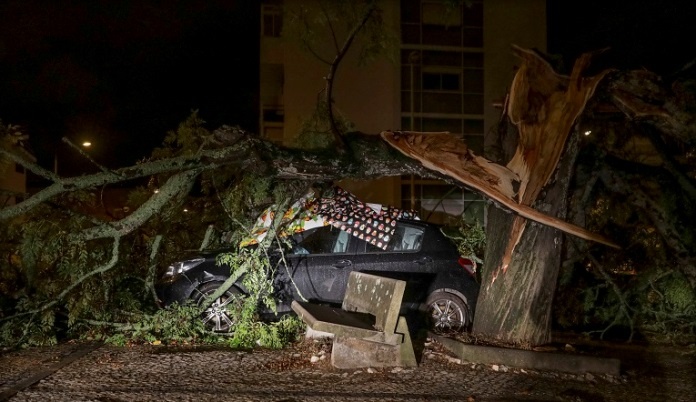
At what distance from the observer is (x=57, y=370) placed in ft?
22.2

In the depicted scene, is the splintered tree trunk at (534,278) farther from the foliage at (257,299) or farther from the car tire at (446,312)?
the foliage at (257,299)

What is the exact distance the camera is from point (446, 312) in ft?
29.6

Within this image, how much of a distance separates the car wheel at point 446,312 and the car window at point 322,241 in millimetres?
1329

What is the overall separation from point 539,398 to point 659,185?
4.04 metres

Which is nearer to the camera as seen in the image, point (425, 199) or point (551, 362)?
point (551, 362)

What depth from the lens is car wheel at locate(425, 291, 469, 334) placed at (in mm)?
8961

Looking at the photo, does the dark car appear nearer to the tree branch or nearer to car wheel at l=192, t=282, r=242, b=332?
car wheel at l=192, t=282, r=242, b=332

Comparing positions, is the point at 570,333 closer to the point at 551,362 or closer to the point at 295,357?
the point at 551,362

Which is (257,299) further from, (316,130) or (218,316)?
(316,130)

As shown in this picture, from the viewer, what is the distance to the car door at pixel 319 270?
8.84m

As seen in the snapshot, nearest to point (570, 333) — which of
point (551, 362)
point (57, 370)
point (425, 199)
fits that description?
point (551, 362)

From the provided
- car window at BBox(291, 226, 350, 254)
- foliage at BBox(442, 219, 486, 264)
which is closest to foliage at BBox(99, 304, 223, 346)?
car window at BBox(291, 226, 350, 254)

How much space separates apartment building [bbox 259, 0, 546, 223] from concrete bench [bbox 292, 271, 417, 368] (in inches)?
681

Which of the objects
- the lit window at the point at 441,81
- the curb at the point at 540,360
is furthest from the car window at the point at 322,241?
the lit window at the point at 441,81
